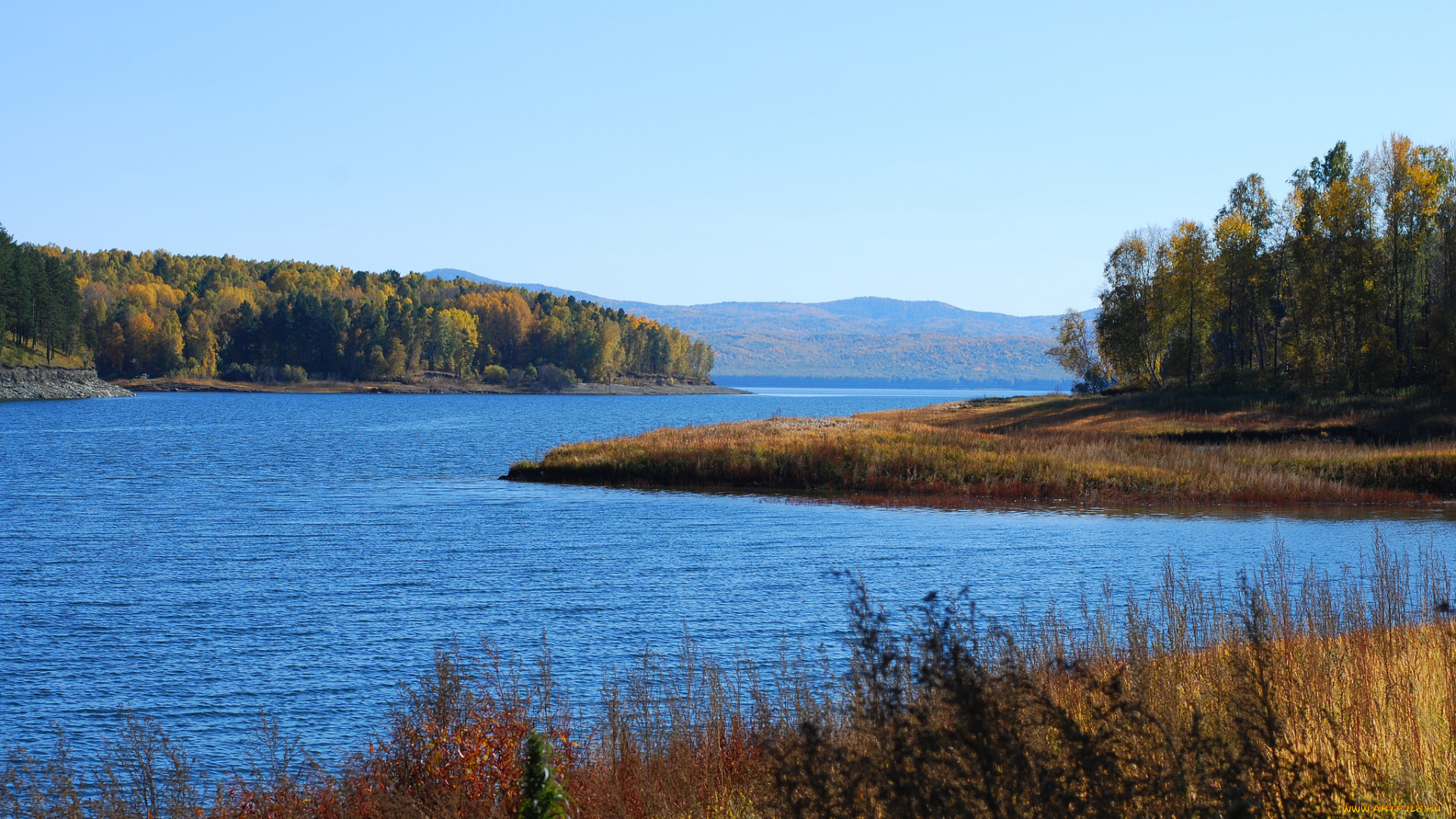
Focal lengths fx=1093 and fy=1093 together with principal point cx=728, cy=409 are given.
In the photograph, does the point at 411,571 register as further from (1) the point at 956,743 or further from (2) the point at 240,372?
(2) the point at 240,372

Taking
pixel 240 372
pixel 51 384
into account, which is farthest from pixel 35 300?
pixel 240 372

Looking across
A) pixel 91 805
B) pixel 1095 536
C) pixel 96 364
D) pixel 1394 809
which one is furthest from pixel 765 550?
pixel 96 364

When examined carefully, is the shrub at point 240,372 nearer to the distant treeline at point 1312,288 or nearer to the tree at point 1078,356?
the tree at point 1078,356

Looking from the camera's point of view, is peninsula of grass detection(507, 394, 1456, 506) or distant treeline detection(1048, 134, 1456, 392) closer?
peninsula of grass detection(507, 394, 1456, 506)

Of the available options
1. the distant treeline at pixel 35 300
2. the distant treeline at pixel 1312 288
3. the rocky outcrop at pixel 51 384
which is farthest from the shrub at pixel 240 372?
the distant treeline at pixel 1312 288

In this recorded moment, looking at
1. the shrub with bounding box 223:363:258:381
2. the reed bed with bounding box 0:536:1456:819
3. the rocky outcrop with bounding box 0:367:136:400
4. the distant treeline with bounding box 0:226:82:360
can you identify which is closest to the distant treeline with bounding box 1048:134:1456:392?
the reed bed with bounding box 0:536:1456:819

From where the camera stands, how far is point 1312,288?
64.4 m

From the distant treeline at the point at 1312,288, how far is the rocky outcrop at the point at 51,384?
423 feet

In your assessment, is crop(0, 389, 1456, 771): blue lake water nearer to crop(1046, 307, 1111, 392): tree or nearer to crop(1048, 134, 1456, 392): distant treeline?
crop(1048, 134, 1456, 392): distant treeline

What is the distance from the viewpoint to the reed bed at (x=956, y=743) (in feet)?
18.8

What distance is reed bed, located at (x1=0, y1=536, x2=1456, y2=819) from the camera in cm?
574

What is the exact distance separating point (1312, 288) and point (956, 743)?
67909 mm

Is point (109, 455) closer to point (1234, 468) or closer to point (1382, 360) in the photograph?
point (1234, 468)

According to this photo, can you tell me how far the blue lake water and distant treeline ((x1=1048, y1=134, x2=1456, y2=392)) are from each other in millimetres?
31183
